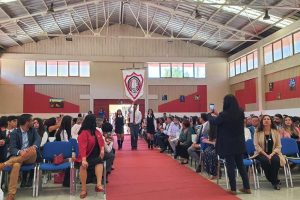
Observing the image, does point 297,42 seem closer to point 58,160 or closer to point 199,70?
point 199,70

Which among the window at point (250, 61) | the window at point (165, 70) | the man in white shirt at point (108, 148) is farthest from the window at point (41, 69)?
the man in white shirt at point (108, 148)

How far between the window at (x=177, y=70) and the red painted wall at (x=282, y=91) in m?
6.12

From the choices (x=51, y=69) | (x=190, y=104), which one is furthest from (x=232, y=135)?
(x=51, y=69)

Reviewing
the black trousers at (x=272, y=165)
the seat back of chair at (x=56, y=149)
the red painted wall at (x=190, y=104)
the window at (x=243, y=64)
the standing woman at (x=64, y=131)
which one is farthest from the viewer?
the red painted wall at (x=190, y=104)

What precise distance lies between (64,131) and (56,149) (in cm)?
88

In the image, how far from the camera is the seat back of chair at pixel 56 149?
5.34 meters

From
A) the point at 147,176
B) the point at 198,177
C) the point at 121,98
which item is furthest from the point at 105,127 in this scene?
the point at 121,98

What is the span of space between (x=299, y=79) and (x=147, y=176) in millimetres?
9706

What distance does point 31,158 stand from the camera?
16.1 feet

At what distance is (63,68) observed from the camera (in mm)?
20406

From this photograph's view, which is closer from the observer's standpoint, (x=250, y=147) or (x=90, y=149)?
(x=90, y=149)

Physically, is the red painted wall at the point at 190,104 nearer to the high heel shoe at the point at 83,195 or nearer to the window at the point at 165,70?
the window at the point at 165,70

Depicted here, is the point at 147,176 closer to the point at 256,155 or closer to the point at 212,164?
the point at 212,164

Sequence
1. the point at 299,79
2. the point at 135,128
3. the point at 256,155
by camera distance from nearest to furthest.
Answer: the point at 256,155 → the point at 135,128 → the point at 299,79
